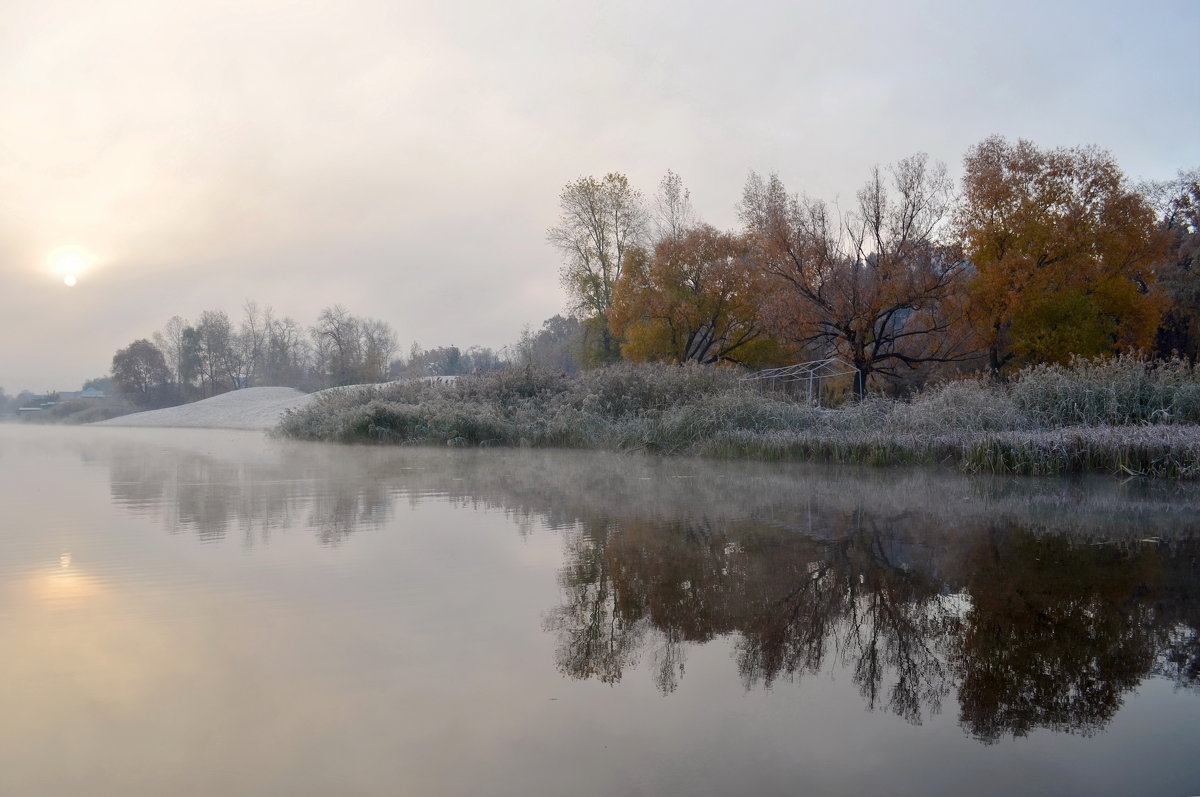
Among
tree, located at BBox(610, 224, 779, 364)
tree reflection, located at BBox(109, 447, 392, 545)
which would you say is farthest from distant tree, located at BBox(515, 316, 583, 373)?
tree reflection, located at BBox(109, 447, 392, 545)

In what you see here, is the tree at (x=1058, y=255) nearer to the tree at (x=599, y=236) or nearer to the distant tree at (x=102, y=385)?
the tree at (x=599, y=236)

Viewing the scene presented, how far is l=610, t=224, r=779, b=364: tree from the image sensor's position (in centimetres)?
2923

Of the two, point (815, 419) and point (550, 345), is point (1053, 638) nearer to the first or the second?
point (815, 419)

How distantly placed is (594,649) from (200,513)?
4.65m

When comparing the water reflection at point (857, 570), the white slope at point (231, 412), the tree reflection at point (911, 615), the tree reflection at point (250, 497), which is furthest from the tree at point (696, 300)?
the tree reflection at point (911, 615)

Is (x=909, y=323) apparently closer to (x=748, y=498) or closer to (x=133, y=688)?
(x=748, y=498)

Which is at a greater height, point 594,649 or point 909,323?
point 909,323

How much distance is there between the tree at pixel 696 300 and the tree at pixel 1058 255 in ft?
25.0

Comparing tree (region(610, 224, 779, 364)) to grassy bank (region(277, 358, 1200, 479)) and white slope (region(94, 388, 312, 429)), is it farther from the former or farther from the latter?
white slope (region(94, 388, 312, 429))

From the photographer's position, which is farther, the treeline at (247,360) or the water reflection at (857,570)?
the treeline at (247,360)

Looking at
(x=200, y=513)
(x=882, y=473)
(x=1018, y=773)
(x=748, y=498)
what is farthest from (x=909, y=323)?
(x=1018, y=773)

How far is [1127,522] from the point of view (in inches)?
249

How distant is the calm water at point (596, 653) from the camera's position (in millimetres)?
2307

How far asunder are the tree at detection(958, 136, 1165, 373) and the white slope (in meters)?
23.1
